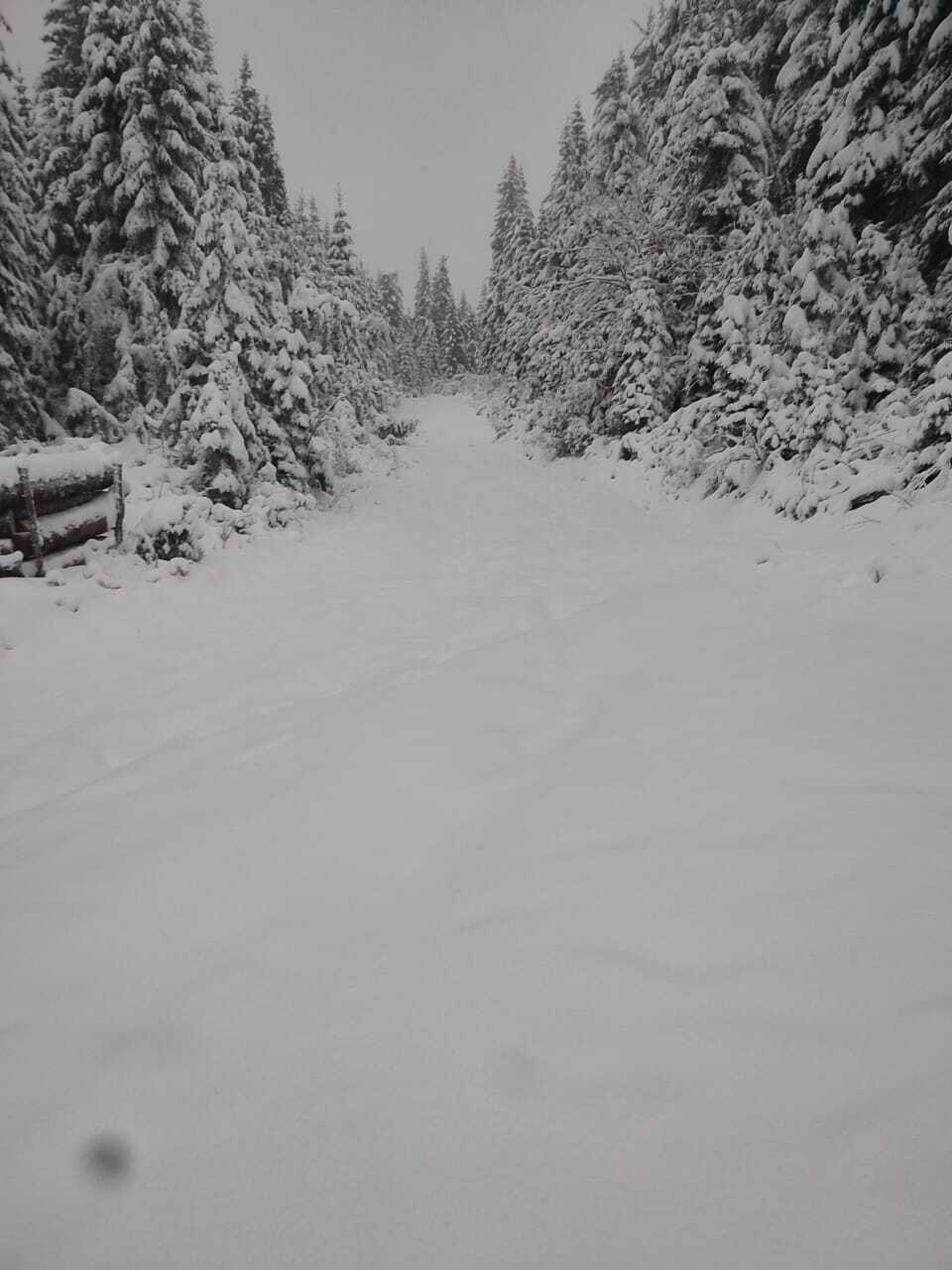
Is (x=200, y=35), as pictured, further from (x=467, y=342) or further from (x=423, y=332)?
(x=467, y=342)

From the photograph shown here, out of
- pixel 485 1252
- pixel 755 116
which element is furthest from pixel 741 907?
pixel 755 116

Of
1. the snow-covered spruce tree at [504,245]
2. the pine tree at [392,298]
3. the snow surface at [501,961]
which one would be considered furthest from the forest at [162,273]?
the pine tree at [392,298]

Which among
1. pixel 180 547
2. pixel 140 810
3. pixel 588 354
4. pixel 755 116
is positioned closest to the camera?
pixel 140 810

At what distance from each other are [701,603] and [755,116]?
1330cm

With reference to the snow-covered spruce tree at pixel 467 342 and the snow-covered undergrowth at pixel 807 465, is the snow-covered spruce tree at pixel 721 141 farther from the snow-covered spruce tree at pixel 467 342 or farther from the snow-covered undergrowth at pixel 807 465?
the snow-covered spruce tree at pixel 467 342

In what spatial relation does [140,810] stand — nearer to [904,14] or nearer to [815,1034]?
[815,1034]

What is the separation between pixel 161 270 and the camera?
13.7m

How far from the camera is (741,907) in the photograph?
180 cm

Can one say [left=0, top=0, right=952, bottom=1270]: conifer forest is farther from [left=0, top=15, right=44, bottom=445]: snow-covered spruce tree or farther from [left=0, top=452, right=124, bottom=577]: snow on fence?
[left=0, top=15, right=44, bottom=445]: snow-covered spruce tree

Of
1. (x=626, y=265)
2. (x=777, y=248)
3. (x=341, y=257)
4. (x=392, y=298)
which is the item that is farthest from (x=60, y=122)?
(x=392, y=298)

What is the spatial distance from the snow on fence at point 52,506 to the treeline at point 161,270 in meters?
2.31

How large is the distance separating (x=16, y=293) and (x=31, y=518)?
10189mm

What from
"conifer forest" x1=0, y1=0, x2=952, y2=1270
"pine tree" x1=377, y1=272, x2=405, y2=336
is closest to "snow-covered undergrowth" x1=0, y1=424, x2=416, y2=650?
"conifer forest" x1=0, y1=0, x2=952, y2=1270

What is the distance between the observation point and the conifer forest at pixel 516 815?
1.19 m
